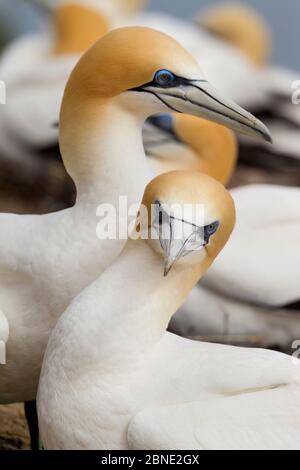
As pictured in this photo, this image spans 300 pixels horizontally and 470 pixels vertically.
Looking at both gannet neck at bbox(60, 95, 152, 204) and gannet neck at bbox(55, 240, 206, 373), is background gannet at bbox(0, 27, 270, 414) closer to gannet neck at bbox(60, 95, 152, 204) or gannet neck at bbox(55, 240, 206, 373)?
gannet neck at bbox(60, 95, 152, 204)

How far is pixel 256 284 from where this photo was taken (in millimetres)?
5828

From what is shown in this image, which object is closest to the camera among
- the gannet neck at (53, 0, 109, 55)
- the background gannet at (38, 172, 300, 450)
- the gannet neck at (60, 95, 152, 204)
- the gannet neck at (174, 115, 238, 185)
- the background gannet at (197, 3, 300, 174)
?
the background gannet at (38, 172, 300, 450)

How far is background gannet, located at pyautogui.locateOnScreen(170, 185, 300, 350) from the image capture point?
5812mm

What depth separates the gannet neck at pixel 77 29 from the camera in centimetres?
1016

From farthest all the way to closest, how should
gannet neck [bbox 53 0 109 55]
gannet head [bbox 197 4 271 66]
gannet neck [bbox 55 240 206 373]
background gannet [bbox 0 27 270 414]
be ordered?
gannet head [bbox 197 4 271 66] → gannet neck [bbox 53 0 109 55] → background gannet [bbox 0 27 270 414] → gannet neck [bbox 55 240 206 373]

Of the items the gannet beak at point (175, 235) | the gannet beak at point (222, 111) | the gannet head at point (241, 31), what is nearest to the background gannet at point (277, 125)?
the gannet head at point (241, 31)

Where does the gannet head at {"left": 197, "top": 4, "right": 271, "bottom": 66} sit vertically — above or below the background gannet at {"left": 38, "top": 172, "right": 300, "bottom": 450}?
above

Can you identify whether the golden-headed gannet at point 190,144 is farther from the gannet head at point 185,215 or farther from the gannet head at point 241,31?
the gannet head at point 241,31

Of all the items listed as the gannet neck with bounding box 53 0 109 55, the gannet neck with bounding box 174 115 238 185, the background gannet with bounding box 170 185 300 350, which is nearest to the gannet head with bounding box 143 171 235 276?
the background gannet with bounding box 170 185 300 350

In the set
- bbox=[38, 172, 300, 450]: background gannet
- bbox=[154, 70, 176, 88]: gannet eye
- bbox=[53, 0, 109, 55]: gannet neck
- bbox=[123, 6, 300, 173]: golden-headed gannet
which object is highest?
bbox=[53, 0, 109, 55]: gannet neck

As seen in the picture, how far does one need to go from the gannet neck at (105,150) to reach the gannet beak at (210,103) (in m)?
0.15

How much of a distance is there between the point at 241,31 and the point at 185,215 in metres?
9.22
